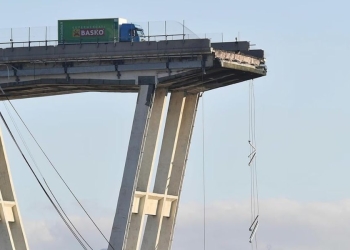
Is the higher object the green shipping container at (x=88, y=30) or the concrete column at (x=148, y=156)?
the green shipping container at (x=88, y=30)

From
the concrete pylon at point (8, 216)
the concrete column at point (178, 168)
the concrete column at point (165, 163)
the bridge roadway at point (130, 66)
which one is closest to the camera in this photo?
the bridge roadway at point (130, 66)

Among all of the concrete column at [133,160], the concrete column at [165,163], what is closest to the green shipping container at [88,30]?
the concrete column at [133,160]

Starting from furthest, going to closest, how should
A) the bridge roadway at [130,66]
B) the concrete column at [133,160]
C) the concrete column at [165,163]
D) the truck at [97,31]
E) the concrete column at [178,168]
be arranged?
the concrete column at [178,168], the concrete column at [165,163], the truck at [97,31], the concrete column at [133,160], the bridge roadway at [130,66]

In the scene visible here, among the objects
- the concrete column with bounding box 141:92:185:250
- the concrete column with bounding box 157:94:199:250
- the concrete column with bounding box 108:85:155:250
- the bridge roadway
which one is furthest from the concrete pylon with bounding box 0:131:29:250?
the concrete column with bounding box 157:94:199:250

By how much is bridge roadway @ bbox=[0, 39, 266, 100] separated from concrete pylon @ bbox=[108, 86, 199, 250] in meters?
1.87


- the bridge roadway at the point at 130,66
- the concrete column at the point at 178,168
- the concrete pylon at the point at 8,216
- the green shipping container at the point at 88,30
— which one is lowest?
the concrete pylon at the point at 8,216

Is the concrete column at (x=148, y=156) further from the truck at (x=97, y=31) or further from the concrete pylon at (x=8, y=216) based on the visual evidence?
the concrete pylon at (x=8, y=216)

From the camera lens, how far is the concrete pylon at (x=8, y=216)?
5030 inches

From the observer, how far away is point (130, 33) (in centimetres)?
12506

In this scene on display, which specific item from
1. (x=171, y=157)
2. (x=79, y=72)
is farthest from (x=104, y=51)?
(x=171, y=157)

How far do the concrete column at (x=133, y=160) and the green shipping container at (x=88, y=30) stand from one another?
16.7 feet

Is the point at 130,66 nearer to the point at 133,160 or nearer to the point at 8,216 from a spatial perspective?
the point at 133,160

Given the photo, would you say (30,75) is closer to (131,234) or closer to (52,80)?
(52,80)

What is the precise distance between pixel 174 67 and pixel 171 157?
969 cm
